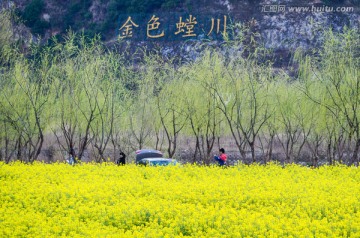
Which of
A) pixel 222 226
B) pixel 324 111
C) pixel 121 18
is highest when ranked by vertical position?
pixel 121 18

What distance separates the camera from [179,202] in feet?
46.2

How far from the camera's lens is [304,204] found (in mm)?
13273

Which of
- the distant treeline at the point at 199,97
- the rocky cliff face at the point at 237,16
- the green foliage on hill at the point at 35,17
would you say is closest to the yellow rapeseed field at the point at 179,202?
the distant treeline at the point at 199,97

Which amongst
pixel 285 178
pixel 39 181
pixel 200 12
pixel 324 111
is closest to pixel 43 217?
pixel 39 181

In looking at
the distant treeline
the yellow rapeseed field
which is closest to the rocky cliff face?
the distant treeline

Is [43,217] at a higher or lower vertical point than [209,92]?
lower

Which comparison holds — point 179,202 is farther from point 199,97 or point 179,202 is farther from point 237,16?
point 237,16

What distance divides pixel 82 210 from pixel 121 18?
72.4m

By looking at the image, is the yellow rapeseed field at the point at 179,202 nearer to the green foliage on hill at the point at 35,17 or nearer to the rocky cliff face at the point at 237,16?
the rocky cliff face at the point at 237,16

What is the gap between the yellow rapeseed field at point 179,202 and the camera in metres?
11.2

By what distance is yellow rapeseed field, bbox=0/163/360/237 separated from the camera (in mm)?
11227

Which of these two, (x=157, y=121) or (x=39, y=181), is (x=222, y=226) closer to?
(x=39, y=181)

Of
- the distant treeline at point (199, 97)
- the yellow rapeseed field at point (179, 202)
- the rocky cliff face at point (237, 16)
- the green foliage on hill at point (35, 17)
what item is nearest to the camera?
the yellow rapeseed field at point (179, 202)

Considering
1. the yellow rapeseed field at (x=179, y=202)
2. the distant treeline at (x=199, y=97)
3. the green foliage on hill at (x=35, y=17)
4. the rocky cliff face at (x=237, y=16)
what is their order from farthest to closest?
1. the green foliage on hill at (x=35, y=17)
2. the rocky cliff face at (x=237, y=16)
3. the distant treeline at (x=199, y=97)
4. the yellow rapeseed field at (x=179, y=202)
